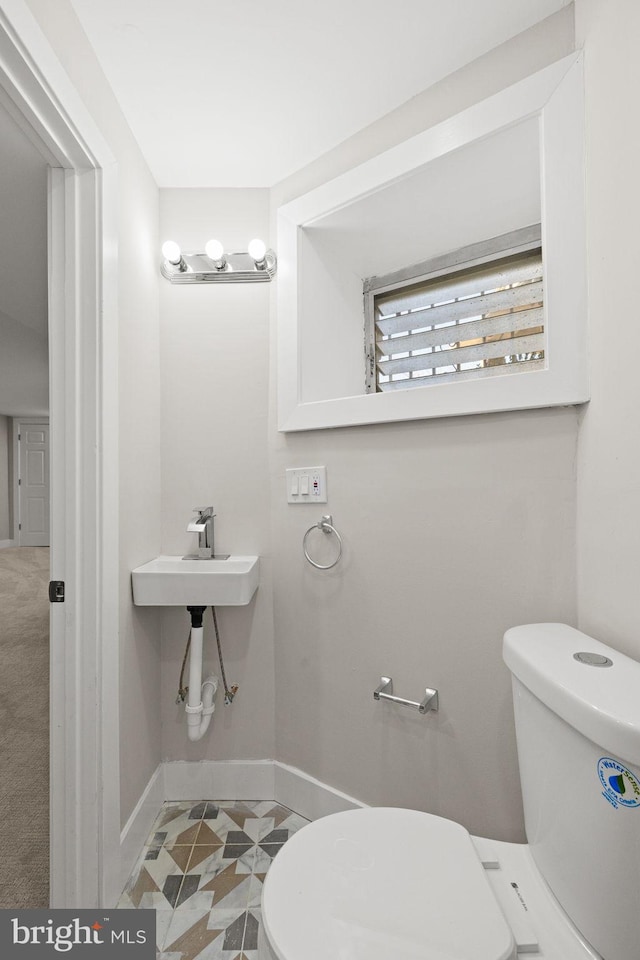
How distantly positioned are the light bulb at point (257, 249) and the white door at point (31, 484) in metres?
6.55

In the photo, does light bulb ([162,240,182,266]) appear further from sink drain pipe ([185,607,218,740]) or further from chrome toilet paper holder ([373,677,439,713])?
chrome toilet paper holder ([373,677,439,713])

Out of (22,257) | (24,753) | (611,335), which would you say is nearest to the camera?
(611,335)

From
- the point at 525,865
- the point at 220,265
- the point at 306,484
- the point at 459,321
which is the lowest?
the point at 525,865

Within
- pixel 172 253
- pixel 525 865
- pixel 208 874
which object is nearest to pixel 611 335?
pixel 525 865

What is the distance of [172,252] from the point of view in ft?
5.22

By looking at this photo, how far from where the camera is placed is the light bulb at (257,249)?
1.59 m

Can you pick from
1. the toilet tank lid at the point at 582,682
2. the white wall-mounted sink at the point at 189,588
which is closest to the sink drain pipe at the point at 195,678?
the white wall-mounted sink at the point at 189,588

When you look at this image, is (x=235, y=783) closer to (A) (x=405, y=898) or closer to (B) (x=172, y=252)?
(A) (x=405, y=898)

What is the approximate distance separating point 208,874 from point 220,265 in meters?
1.87

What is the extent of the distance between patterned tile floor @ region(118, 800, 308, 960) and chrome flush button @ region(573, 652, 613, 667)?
40.8 inches

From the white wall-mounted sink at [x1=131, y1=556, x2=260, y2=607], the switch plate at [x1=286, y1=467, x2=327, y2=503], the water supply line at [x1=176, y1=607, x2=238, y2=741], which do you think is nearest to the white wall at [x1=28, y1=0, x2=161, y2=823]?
the white wall-mounted sink at [x1=131, y1=556, x2=260, y2=607]

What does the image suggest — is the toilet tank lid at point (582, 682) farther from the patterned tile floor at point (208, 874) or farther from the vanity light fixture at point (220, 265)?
the vanity light fixture at point (220, 265)

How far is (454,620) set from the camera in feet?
4.31

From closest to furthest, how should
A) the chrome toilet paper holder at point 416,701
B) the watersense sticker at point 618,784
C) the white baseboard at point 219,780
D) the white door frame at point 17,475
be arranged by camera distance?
the watersense sticker at point 618,784, the chrome toilet paper holder at point 416,701, the white baseboard at point 219,780, the white door frame at point 17,475
